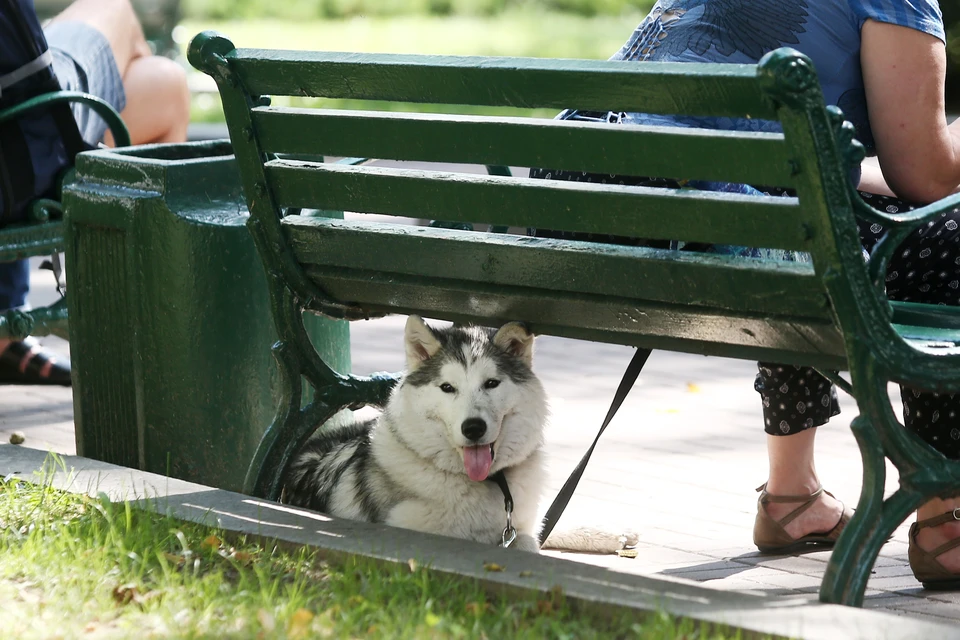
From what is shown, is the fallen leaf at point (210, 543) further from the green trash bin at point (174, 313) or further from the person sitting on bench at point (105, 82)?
the person sitting on bench at point (105, 82)

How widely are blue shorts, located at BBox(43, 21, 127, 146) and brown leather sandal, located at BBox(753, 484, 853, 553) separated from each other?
3371 mm

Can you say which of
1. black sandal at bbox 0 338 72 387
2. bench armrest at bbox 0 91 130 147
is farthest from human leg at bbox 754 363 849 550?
black sandal at bbox 0 338 72 387

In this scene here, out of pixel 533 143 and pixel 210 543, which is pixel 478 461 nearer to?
pixel 210 543

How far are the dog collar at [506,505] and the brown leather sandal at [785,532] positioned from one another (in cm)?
83

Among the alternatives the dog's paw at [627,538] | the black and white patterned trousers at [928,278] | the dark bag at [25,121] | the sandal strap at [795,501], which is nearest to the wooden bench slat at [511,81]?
the black and white patterned trousers at [928,278]

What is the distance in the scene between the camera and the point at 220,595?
3.10m

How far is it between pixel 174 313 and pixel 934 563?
2408mm

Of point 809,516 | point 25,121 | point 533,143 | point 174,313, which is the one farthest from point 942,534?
point 25,121

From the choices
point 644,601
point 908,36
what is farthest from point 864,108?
point 644,601

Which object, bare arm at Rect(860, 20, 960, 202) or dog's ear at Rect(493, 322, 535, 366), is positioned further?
dog's ear at Rect(493, 322, 535, 366)

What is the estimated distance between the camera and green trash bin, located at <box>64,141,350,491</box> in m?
4.30

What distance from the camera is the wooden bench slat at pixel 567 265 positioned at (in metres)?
3.02

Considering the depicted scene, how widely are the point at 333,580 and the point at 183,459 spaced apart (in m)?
1.41

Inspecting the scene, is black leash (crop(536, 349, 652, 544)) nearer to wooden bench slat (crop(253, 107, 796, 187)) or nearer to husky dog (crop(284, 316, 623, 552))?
husky dog (crop(284, 316, 623, 552))
